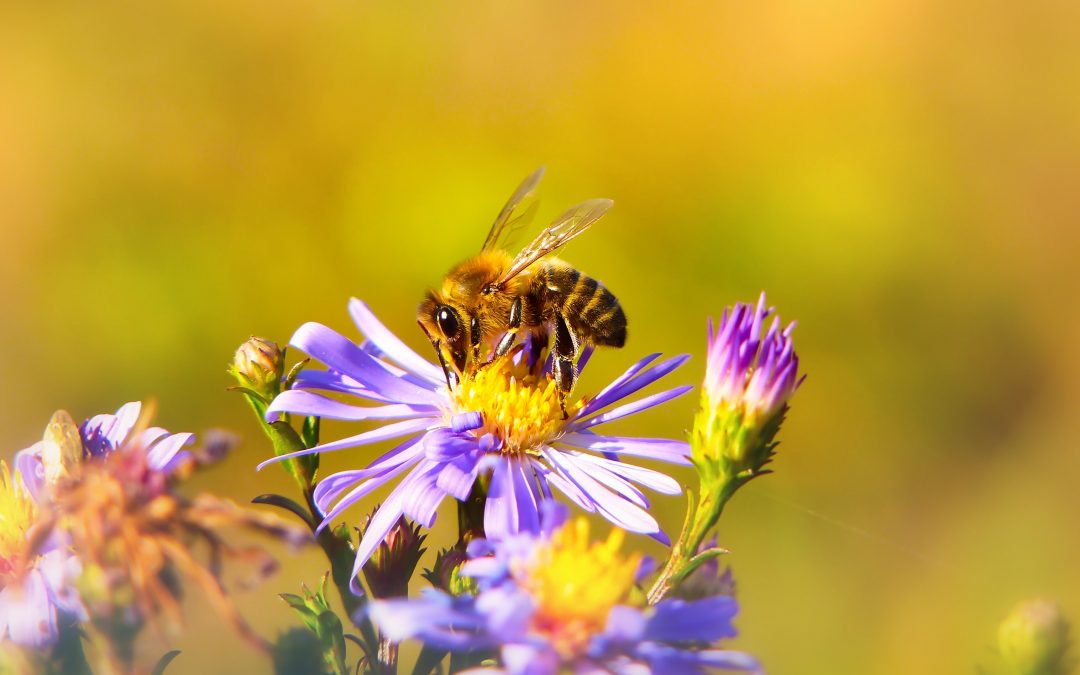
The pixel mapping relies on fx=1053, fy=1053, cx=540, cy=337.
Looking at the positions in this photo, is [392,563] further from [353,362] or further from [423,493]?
Answer: [353,362]

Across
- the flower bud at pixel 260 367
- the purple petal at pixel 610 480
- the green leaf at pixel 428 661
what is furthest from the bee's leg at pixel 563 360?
the green leaf at pixel 428 661

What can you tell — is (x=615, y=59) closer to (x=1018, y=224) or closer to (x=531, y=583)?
(x=1018, y=224)

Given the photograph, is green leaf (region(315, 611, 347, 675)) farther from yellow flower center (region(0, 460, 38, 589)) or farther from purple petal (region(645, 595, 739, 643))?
purple petal (region(645, 595, 739, 643))

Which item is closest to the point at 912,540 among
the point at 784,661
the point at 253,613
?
the point at 784,661

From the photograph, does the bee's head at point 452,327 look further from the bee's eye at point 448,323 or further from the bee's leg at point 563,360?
the bee's leg at point 563,360

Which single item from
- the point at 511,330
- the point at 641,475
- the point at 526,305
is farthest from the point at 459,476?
the point at 526,305
